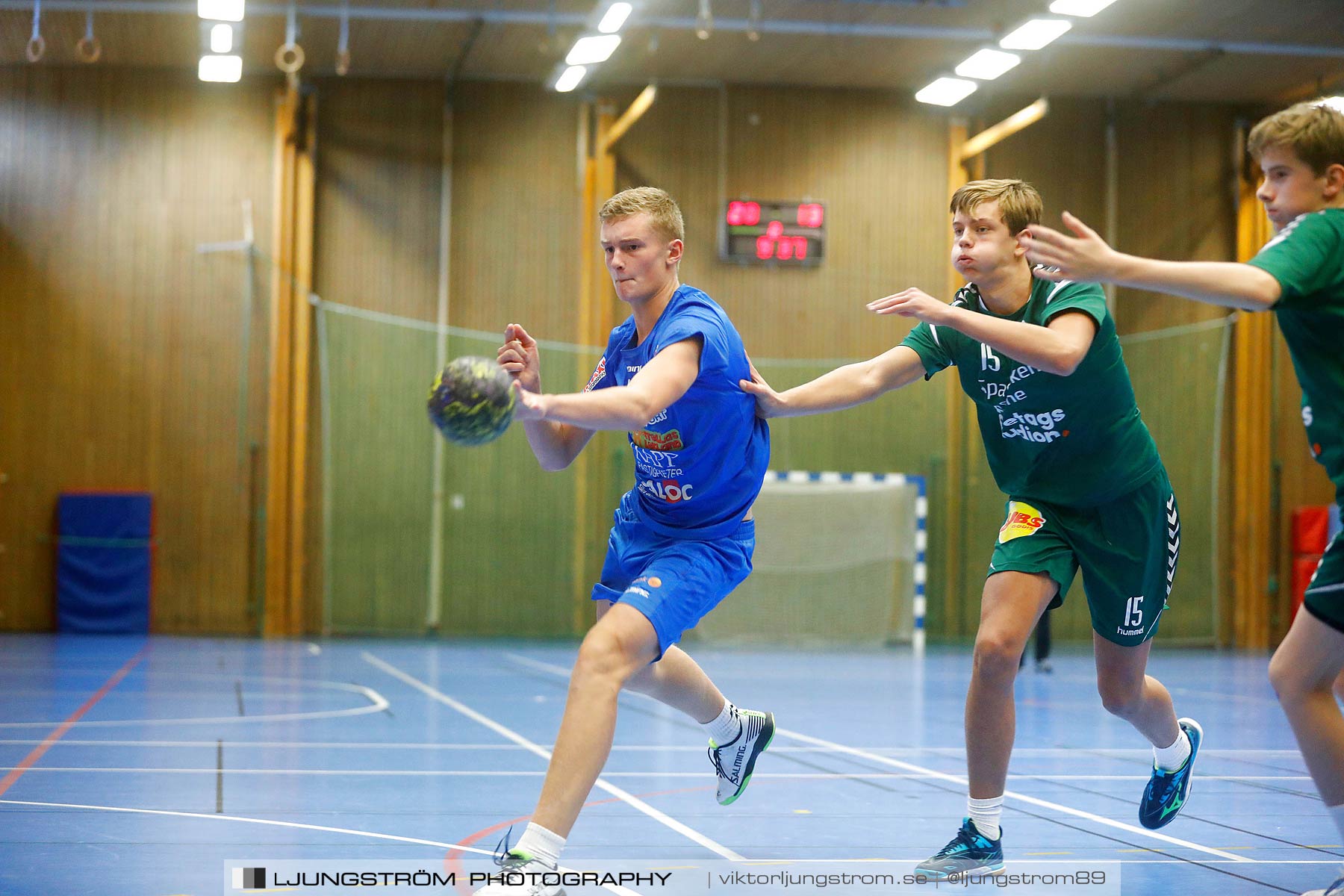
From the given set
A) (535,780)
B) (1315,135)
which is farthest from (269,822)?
(1315,135)

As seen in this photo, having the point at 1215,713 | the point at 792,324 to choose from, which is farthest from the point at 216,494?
the point at 1215,713

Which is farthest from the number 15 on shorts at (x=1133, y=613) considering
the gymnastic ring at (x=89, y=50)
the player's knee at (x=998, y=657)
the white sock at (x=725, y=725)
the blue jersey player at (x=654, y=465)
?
the gymnastic ring at (x=89, y=50)

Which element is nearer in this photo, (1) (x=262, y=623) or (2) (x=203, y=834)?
(2) (x=203, y=834)

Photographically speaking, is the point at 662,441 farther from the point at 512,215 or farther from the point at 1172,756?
the point at 512,215

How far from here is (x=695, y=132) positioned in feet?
58.6

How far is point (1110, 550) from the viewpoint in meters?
4.09

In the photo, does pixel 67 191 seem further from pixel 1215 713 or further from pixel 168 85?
pixel 1215 713

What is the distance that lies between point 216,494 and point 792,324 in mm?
7883

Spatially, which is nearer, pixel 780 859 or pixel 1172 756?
pixel 780 859

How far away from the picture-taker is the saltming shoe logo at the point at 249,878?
11.8ft

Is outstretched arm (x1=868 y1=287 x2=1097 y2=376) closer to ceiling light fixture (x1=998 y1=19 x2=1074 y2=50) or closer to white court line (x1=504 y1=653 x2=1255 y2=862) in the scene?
white court line (x1=504 y1=653 x2=1255 y2=862)

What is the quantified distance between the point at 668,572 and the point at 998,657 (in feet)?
3.31

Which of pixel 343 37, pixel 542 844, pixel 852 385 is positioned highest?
pixel 343 37

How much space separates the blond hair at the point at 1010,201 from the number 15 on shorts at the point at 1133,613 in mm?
1208
